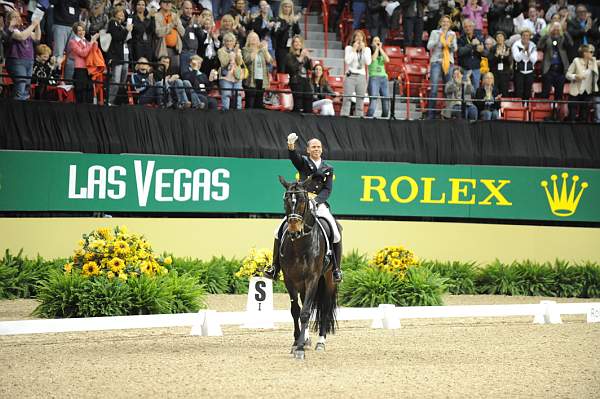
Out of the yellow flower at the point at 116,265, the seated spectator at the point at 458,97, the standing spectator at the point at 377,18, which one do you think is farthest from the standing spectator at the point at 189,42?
the yellow flower at the point at 116,265

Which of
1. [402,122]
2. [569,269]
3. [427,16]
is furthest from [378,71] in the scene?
[569,269]

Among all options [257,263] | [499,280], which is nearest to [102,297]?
[257,263]

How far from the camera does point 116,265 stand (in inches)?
589

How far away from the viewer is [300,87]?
70.0 ft

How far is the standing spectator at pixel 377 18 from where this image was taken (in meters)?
24.7

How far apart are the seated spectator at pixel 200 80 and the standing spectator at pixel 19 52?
3045 mm

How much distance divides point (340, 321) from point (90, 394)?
731cm

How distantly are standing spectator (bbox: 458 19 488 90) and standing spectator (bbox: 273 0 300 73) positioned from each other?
3732mm

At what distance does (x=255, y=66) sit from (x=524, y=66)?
6.41 meters

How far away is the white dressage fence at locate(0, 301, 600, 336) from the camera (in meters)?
13.1

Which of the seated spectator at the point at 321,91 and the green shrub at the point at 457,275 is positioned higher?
the seated spectator at the point at 321,91

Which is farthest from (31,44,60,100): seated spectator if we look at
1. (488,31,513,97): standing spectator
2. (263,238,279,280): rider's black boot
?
(488,31,513,97): standing spectator

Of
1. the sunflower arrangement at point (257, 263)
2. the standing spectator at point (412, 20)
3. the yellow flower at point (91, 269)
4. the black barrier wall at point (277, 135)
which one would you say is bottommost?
the yellow flower at point (91, 269)

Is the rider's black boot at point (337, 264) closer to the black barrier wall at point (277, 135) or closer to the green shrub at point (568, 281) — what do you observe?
the black barrier wall at point (277, 135)
